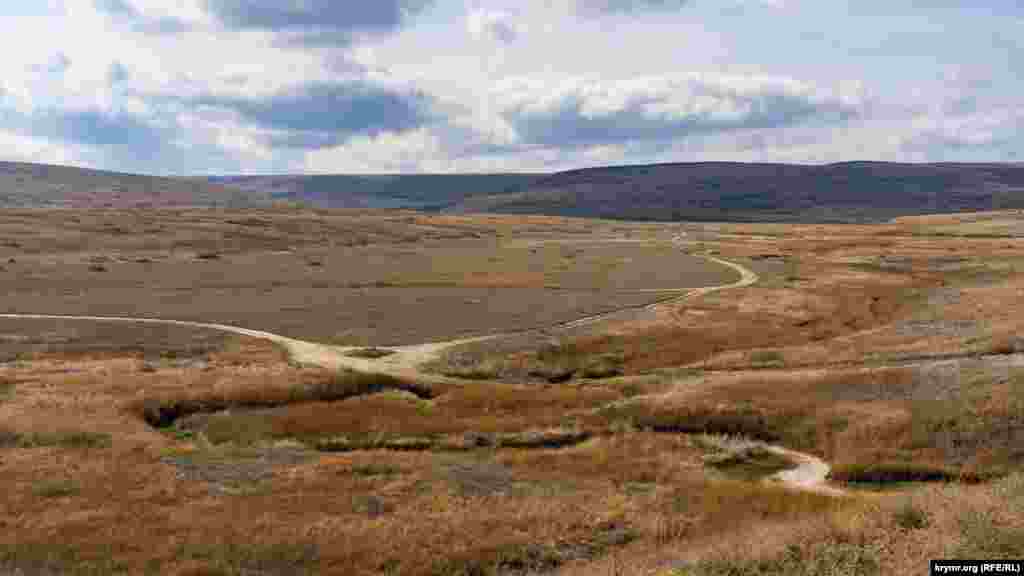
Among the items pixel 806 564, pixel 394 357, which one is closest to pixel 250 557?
pixel 806 564

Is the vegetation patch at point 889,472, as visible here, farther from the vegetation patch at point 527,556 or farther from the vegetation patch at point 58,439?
the vegetation patch at point 58,439

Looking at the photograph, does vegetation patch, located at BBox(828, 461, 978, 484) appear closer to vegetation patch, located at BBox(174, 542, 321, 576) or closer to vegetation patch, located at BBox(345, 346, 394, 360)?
vegetation patch, located at BBox(174, 542, 321, 576)

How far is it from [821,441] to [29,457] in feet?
112

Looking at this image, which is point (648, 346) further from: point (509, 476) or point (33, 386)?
point (33, 386)

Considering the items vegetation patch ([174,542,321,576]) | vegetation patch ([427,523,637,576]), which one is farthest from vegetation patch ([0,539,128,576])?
vegetation patch ([427,523,637,576])

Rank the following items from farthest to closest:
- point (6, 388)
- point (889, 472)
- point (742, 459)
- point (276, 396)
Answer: point (276, 396) < point (6, 388) < point (742, 459) < point (889, 472)

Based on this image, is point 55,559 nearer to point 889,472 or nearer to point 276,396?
point 276,396

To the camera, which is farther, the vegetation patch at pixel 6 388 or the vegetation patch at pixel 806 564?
the vegetation patch at pixel 6 388

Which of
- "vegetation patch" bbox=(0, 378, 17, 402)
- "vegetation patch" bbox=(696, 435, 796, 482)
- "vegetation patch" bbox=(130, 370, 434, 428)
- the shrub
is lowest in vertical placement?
"vegetation patch" bbox=(696, 435, 796, 482)

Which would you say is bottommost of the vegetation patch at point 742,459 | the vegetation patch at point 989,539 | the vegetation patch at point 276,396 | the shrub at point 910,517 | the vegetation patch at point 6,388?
the vegetation patch at point 742,459

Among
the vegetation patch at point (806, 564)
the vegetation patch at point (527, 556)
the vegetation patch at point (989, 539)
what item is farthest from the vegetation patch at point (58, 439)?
the vegetation patch at point (989, 539)

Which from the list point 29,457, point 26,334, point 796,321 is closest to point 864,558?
point 29,457

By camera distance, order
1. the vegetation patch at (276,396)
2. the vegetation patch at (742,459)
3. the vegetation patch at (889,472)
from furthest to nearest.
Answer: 1. the vegetation patch at (276,396)
2. the vegetation patch at (742,459)
3. the vegetation patch at (889,472)

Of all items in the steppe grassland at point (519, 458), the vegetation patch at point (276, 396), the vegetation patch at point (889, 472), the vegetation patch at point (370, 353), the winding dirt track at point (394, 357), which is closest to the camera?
the steppe grassland at point (519, 458)
